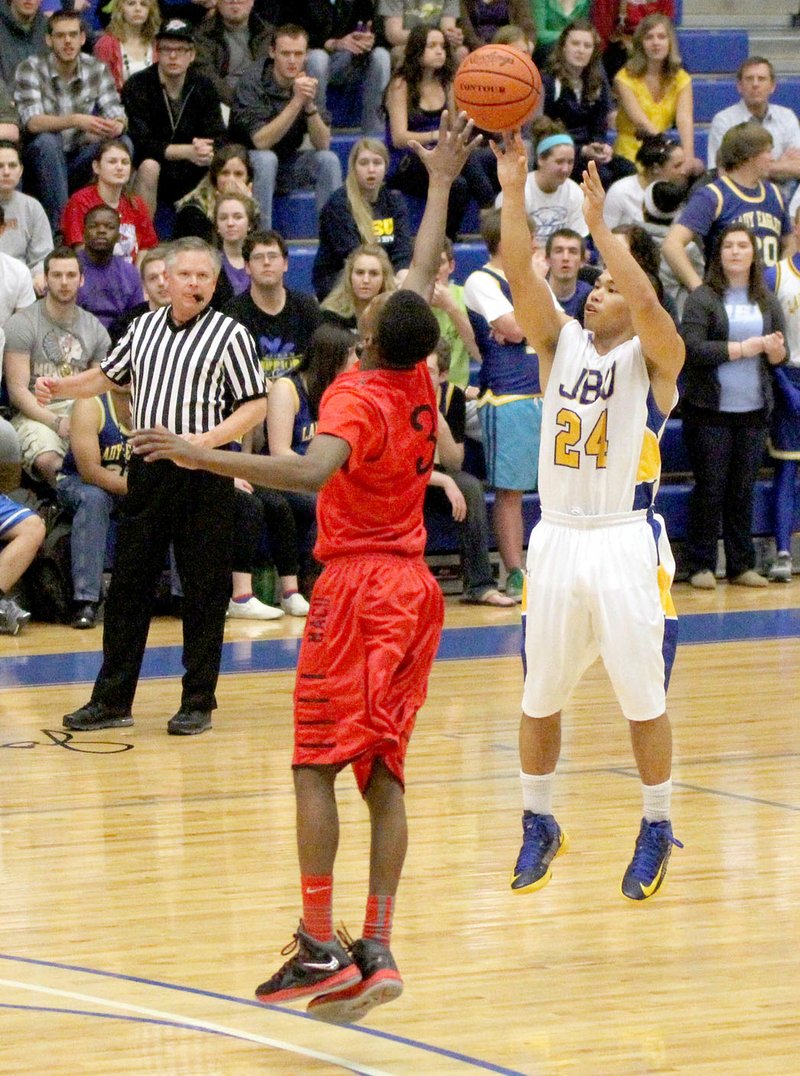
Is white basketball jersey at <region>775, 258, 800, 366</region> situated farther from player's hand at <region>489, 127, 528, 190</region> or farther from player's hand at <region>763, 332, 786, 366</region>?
player's hand at <region>489, 127, 528, 190</region>

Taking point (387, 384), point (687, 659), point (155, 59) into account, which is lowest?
point (687, 659)

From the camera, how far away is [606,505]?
4773mm

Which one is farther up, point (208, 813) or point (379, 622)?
point (379, 622)

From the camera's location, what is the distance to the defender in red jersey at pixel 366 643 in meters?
4.13

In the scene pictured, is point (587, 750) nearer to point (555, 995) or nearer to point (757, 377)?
point (555, 995)

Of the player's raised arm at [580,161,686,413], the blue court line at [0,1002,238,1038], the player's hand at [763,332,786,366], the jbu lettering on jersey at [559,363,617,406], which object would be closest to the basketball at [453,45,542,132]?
the player's raised arm at [580,161,686,413]

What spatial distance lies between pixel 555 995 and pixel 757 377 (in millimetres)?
7167

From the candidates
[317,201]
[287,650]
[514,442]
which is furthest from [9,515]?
[317,201]

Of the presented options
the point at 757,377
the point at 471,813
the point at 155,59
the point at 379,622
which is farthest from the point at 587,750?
the point at 155,59

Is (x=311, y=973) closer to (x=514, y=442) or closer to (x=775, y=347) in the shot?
(x=514, y=442)

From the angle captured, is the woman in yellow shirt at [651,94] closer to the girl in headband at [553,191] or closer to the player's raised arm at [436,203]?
the girl in headband at [553,191]

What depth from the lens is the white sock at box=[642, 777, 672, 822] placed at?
4922 millimetres

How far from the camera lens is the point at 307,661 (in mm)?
4219

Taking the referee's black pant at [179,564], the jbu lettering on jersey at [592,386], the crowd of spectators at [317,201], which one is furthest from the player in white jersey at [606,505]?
the crowd of spectators at [317,201]
